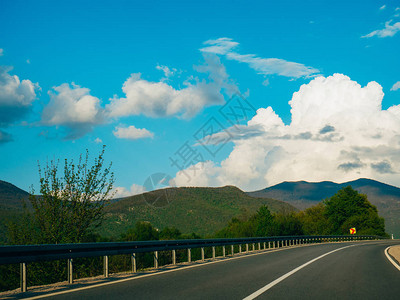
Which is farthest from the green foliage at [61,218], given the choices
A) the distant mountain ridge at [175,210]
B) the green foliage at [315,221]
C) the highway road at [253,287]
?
the distant mountain ridge at [175,210]

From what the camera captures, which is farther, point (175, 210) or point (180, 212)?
point (175, 210)

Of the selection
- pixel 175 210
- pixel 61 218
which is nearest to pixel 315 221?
pixel 175 210

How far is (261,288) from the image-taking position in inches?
368

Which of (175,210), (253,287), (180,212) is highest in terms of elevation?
(175,210)

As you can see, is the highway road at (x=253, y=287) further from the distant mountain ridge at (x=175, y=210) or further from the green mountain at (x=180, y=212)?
the green mountain at (x=180, y=212)

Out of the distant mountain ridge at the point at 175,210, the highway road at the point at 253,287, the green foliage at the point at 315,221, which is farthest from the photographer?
the distant mountain ridge at the point at 175,210

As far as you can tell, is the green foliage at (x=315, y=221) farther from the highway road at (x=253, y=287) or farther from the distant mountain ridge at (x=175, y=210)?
the highway road at (x=253, y=287)

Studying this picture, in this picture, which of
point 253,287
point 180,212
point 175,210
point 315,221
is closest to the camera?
point 253,287

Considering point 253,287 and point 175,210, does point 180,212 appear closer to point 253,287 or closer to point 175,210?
point 175,210

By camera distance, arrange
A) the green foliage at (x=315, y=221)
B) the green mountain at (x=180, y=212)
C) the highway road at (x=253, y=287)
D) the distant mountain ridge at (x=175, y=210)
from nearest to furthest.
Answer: the highway road at (x=253, y=287), the green foliage at (x=315, y=221), the distant mountain ridge at (x=175, y=210), the green mountain at (x=180, y=212)

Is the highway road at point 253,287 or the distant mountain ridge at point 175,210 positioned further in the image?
the distant mountain ridge at point 175,210

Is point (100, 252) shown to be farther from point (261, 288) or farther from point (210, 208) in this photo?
point (210, 208)


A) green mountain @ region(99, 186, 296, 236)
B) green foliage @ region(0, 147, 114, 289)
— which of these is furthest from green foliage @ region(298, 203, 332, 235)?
green foliage @ region(0, 147, 114, 289)

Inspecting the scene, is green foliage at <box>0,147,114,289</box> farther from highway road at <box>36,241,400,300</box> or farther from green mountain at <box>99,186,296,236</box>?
green mountain at <box>99,186,296,236</box>
